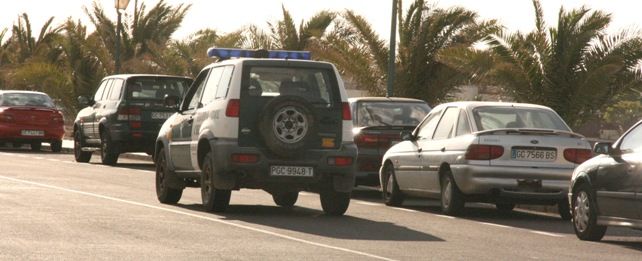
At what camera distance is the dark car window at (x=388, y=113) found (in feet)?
73.0

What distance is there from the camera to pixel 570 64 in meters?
30.6

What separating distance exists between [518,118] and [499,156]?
110cm

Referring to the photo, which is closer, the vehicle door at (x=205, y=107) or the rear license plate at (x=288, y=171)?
the rear license plate at (x=288, y=171)

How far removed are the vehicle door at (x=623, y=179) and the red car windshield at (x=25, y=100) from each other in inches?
970

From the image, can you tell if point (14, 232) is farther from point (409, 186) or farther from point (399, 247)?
point (409, 186)

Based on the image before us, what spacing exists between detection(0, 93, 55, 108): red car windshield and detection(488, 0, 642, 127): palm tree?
12328mm

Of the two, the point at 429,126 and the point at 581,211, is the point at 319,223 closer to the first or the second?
the point at 581,211

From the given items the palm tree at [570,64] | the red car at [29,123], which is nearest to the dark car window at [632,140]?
the palm tree at [570,64]

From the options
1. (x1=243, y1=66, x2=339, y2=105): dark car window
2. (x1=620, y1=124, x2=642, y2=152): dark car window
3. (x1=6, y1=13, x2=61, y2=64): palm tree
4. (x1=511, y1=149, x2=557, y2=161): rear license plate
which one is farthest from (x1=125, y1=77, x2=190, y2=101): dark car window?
(x1=6, y1=13, x2=61, y2=64): palm tree

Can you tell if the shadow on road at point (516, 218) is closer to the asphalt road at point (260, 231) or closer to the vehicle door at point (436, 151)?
the asphalt road at point (260, 231)

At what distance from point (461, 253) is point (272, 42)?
1181 inches

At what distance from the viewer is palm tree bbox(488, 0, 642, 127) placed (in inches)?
1183

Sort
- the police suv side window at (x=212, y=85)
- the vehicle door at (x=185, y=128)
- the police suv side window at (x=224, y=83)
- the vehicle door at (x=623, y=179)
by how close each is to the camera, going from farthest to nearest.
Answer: the vehicle door at (x=185, y=128), the police suv side window at (x=212, y=85), the police suv side window at (x=224, y=83), the vehicle door at (x=623, y=179)

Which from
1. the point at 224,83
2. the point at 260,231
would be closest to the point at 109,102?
the point at 224,83
